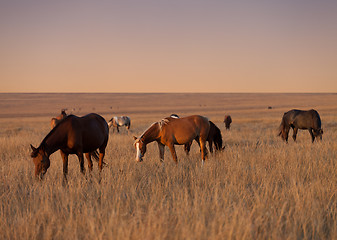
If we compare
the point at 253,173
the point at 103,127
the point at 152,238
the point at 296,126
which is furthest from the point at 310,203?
the point at 296,126

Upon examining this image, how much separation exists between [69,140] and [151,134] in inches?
102

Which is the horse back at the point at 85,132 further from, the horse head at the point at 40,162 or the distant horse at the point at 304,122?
the distant horse at the point at 304,122

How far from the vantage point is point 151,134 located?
25.6 ft

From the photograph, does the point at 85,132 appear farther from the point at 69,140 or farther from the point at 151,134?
the point at 151,134

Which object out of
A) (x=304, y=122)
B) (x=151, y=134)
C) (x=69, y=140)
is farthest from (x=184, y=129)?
(x=304, y=122)

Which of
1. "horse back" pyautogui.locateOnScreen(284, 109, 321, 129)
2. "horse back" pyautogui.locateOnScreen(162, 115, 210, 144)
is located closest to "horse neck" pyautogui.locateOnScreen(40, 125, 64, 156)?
"horse back" pyautogui.locateOnScreen(162, 115, 210, 144)

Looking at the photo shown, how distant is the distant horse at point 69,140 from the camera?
521 cm

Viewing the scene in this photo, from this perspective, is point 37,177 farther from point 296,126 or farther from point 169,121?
point 296,126

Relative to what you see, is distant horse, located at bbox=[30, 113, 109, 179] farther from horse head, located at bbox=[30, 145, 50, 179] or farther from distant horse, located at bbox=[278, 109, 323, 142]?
distant horse, located at bbox=[278, 109, 323, 142]

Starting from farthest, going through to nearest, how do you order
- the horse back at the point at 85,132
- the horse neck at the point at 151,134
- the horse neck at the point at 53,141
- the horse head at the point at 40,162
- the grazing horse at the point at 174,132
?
the grazing horse at the point at 174,132 < the horse neck at the point at 151,134 < the horse back at the point at 85,132 < the horse neck at the point at 53,141 < the horse head at the point at 40,162

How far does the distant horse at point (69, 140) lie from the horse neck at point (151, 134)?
127 centimetres

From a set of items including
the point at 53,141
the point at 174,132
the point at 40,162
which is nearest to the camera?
the point at 40,162

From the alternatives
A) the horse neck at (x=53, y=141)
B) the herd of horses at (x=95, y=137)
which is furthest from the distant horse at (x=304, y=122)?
the horse neck at (x=53, y=141)

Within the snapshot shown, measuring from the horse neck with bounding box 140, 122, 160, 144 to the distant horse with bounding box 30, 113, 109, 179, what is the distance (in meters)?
1.27
